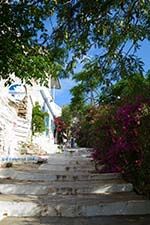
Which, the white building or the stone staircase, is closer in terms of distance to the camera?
the stone staircase

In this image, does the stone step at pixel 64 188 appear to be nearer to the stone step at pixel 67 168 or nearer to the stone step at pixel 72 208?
the stone step at pixel 72 208

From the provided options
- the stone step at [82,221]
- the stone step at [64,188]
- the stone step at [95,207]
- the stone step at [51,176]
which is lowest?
the stone step at [82,221]

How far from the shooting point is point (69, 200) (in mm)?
10953

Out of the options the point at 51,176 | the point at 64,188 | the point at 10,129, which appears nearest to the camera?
the point at 64,188

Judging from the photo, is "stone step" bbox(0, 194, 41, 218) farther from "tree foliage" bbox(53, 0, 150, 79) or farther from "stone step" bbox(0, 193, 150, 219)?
"tree foliage" bbox(53, 0, 150, 79)

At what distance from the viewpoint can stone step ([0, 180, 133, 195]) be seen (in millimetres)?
12219

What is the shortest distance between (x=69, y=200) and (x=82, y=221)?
141 centimetres

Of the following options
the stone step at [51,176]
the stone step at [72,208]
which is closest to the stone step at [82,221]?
the stone step at [72,208]

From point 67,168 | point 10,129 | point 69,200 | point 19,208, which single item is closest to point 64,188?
point 69,200

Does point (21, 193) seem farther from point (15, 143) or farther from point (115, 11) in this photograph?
point (15, 143)

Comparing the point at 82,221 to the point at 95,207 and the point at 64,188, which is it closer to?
the point at 95,207

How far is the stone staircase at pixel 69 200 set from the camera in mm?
9797

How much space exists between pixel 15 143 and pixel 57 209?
43.0 ft

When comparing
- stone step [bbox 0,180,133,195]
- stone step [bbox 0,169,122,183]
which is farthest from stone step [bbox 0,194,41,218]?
stone step [bbox 0,169,122,183]
